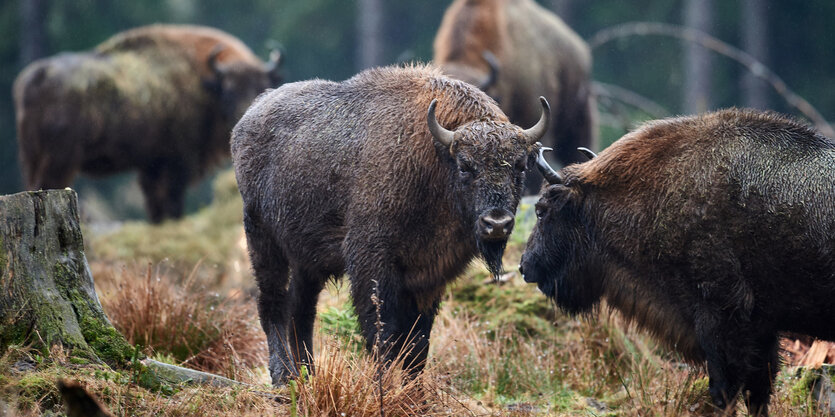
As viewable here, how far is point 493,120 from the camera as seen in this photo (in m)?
5.31

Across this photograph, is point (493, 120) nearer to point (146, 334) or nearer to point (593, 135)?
point (146, 334)

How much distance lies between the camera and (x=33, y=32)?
20797 mm

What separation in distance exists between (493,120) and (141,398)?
2.52 metres

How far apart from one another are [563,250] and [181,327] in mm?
2766

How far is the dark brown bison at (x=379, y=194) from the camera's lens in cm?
514

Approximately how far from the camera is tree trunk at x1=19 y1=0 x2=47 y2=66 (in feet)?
67.8

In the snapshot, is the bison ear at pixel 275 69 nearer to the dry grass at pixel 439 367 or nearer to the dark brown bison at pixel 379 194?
the dry grass at pixel 439 367

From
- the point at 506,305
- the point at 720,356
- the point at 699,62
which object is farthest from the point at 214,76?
the point at 699,62

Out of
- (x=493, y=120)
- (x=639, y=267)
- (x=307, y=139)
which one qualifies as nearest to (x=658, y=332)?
(x=639, y=267)

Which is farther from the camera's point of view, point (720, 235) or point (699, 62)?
point (699, 62)

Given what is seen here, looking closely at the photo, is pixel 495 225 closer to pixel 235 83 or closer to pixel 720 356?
pixel 720 356

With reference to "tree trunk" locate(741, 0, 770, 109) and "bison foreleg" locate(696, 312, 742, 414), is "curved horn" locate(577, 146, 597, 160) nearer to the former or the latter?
"bison foreleg" locate(696, 312, 742, 414)

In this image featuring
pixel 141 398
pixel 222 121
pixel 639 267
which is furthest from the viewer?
pixel 222 121

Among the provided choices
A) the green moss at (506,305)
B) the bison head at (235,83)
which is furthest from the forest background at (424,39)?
the green moss at (506,305)
